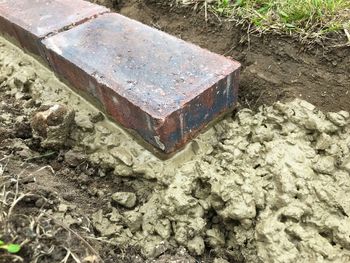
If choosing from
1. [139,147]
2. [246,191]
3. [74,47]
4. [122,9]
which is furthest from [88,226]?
[122,9]

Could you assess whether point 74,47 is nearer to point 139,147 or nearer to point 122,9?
point 139,147

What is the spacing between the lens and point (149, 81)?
200cm

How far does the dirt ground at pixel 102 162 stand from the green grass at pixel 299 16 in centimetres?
7

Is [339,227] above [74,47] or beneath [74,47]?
beneath

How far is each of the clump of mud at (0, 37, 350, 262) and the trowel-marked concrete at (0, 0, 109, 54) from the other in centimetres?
57

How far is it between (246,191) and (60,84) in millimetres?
1370

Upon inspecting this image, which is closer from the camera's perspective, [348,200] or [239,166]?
[348,200]

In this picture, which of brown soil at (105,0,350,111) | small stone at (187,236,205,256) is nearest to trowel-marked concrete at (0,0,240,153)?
brown soil at (105,0,350,111)

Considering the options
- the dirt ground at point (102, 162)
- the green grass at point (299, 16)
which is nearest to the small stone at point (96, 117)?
the dirt ground at point (102, 162)

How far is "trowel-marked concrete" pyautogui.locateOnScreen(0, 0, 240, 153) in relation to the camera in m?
1.93

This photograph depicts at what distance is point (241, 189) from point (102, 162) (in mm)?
764

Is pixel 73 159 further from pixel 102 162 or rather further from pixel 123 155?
pixel 123 155

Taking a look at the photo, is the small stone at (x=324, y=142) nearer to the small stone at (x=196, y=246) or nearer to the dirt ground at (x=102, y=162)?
the dirt ground at (x=102, y=162)

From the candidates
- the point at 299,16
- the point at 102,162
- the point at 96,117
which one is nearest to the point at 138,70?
the point at 96,117
